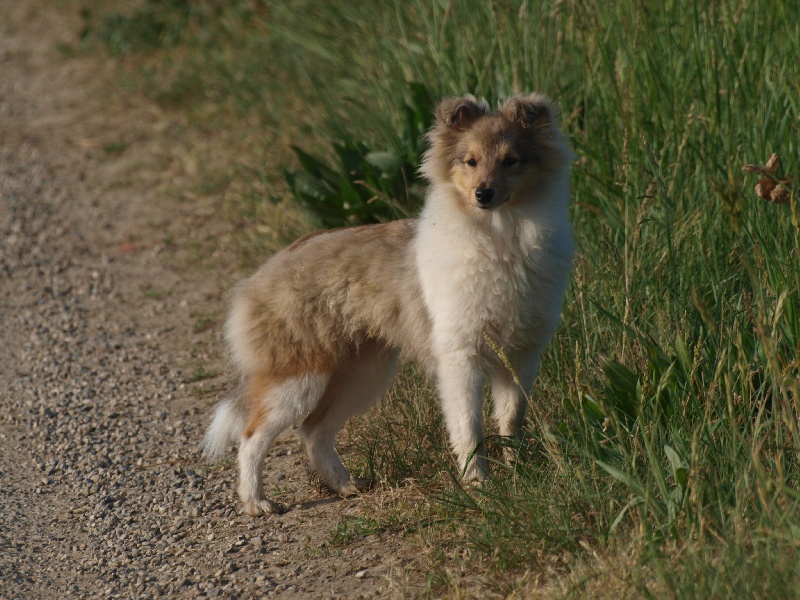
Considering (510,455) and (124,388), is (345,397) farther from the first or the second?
(124,388)

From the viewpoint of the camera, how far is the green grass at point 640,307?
344 centimetres

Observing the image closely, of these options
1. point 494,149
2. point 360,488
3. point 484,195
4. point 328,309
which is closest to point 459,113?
point 494,149

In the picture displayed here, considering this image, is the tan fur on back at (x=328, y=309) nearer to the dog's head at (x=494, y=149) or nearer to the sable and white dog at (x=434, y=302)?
the sable and white dog at (x=434, y=302)

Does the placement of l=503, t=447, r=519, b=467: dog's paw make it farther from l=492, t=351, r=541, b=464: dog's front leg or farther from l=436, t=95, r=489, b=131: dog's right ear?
l=436, t=95, r=489, b=131: dog's right ear

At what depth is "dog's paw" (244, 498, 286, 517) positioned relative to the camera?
4.55 m

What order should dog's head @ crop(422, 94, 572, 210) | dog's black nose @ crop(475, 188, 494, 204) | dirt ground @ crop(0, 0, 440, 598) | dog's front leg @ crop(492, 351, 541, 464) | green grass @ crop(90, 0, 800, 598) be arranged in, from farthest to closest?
dog's front leg @ crop(492, 351, 541, 464)
dog's head @ crop(422, 94, 572, 210)
dog's black nose @ crop(475, 188, 494, 204)
dirt ground @ crop(0, 0, 440, 598)
green grass @ crop(90, 0, 800, 598)

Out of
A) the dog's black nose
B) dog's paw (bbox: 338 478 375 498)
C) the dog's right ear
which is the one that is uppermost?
the dog's right ear

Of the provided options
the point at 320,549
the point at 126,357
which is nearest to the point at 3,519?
the point at 320,549

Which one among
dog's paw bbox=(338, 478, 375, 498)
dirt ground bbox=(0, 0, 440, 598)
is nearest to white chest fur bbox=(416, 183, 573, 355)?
dog's paw bbox=(338, 478, 375, 498)

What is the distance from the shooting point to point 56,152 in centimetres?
943

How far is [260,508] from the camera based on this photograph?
4.56 m

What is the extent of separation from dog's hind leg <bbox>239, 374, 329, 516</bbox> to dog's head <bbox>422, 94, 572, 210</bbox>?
3.46 ft

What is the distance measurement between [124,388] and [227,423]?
1.34 meters

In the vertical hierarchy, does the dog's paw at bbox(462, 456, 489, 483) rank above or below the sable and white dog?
below
